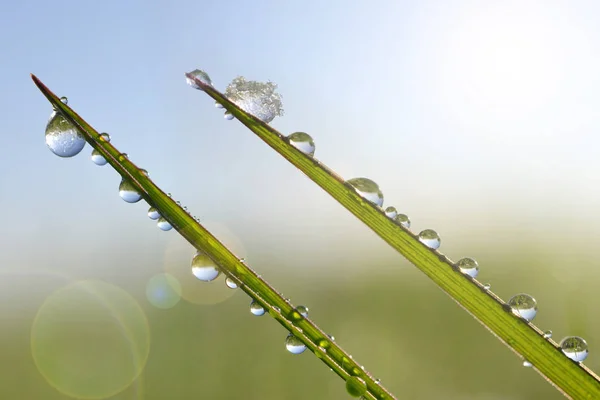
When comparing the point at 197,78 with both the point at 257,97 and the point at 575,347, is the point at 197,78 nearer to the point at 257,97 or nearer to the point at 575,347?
the point at 257,97

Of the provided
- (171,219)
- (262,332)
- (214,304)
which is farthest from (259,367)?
(171,219)

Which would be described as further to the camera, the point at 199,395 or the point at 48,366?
the point at 48,366

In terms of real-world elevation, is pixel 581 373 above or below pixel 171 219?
above

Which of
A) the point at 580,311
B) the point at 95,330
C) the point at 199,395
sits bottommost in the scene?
the point at 95,330

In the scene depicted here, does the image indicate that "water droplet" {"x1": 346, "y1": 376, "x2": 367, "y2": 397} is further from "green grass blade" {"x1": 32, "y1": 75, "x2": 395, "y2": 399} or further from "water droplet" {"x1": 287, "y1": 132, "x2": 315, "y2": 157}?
"water droplet" {"x1": 287, "y1": 132, "x2": 315, "y2": 157}

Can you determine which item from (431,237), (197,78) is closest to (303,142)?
(197,78)

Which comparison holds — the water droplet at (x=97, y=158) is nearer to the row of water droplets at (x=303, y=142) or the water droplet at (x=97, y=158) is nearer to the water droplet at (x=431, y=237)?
the row of water droplets at (x=303, y=142)

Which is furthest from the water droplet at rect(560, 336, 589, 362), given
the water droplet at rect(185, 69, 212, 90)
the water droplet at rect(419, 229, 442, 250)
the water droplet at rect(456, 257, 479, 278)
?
the water droplet at rect(185, 69, 212, 90)

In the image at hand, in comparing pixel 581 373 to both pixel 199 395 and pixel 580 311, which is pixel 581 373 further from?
pixel 580 311
